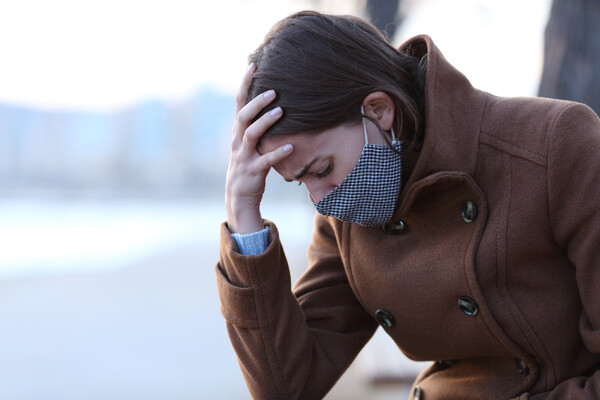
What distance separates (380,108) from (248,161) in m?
0.37

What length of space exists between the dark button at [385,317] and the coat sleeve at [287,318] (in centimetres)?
17

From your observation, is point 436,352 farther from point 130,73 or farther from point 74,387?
point 130,73

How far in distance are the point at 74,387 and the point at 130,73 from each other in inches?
269

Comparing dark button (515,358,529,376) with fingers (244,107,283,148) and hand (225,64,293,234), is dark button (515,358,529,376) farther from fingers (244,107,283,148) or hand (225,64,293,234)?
fingers (244,107,283,148)

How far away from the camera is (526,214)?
5.65ft

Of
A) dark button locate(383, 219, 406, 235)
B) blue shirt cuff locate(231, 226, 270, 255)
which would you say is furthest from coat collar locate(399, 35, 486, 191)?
blue shirt cuff locate(231, 226, 270, 255)

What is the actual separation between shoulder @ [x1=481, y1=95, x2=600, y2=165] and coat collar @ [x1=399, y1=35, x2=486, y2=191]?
0.03 metres

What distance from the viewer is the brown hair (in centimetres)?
176

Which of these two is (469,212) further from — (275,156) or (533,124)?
(275,156)

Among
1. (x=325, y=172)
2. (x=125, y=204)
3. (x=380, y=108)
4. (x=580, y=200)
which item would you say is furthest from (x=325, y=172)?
(x=125, y=204)

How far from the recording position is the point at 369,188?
1.84m

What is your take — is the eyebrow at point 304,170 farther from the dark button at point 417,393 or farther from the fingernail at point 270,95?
the dark button at point 417,393

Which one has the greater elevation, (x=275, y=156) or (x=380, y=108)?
(x=380, y=108)

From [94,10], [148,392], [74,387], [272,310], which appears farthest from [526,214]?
[94,10]
